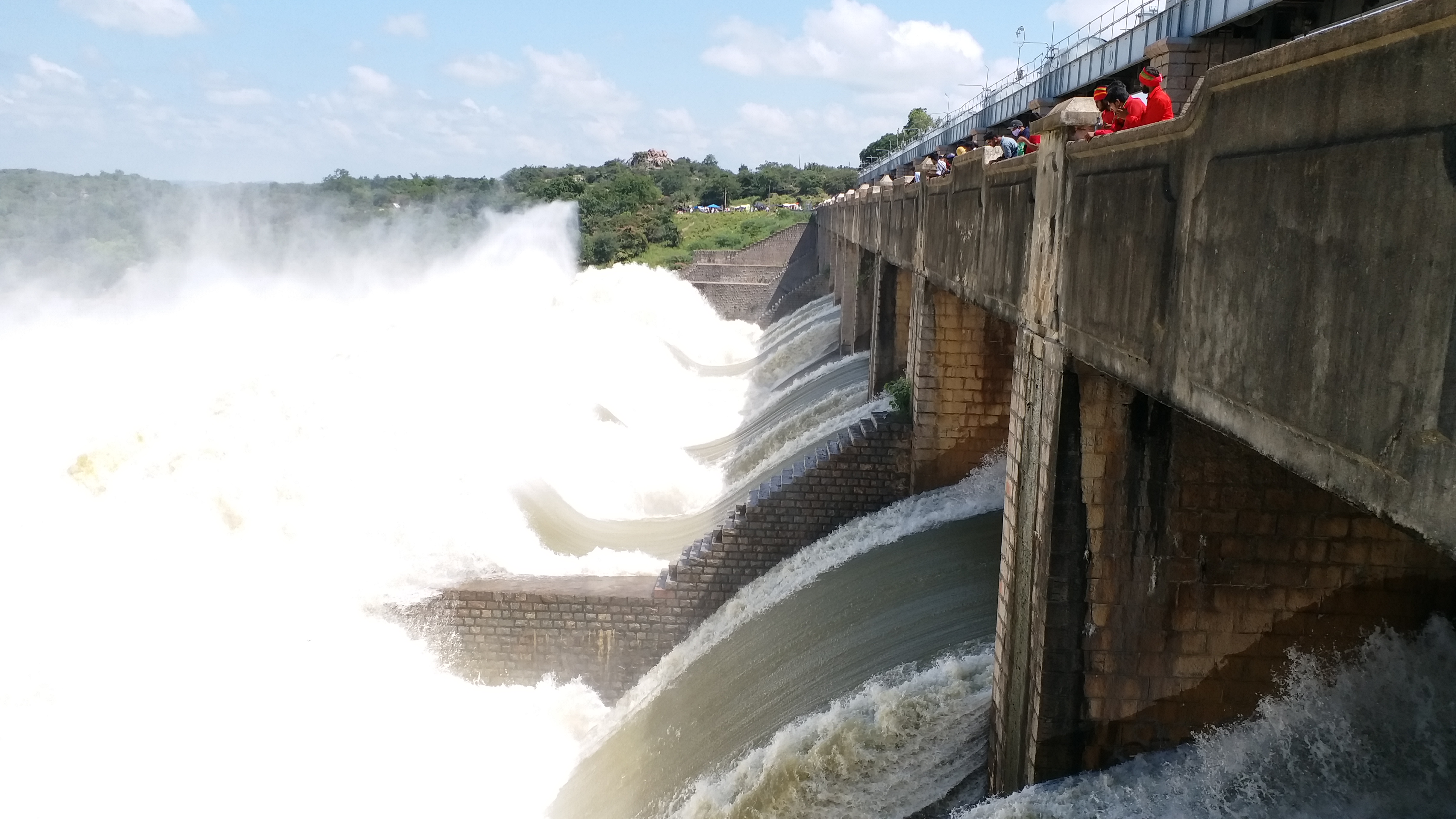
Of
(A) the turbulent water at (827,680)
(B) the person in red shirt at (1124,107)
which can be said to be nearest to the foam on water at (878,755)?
(A) the turbulent water at (827,680)

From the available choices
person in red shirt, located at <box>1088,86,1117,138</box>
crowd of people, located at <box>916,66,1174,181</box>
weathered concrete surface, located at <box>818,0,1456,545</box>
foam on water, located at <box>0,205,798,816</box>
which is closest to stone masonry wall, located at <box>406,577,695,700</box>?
foam on water, located at <box>0,205,798,816</box>

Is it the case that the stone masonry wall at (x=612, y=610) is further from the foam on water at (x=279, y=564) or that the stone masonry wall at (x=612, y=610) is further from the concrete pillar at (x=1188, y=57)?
the concrete pillar at (x=1188, y=57)

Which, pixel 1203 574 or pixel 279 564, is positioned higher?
pixel 1203 574

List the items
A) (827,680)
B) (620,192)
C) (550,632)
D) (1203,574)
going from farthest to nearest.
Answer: (620,192), (550,632), (827,680), (1203,574)

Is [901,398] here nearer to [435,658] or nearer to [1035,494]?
[435,658]

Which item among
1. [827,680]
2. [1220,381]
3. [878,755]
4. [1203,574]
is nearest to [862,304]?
[827,680]

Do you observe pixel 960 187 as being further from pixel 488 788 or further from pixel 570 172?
pixel 570 172

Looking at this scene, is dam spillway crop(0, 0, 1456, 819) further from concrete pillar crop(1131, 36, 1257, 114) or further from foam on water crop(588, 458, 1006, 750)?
concrete pillar crop(1131, 36, 1257, 114)
